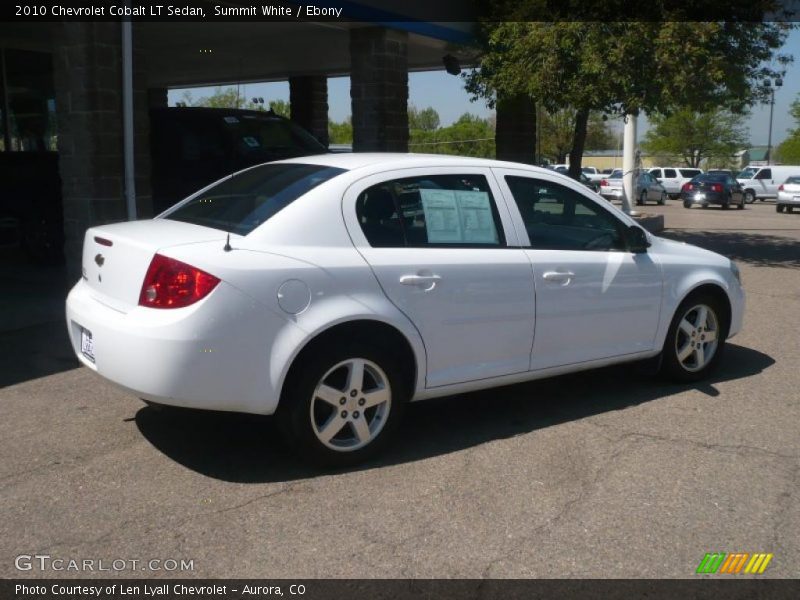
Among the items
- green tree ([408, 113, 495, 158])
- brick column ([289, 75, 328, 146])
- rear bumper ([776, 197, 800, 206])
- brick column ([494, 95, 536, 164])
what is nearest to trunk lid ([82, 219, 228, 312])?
brick column ([494, 95, 536, 164])

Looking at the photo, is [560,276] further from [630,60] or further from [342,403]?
[630,60]

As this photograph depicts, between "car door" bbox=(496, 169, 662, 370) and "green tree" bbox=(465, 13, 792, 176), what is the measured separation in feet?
24.5

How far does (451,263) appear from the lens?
4.87 metres

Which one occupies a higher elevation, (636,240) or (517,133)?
(517,133)

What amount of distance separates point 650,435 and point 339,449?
193 cm

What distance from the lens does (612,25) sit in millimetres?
12734

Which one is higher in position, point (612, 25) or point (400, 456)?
point (612, 25)

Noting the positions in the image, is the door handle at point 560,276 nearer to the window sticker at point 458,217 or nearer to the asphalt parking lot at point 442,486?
the window sticker at point 458,217

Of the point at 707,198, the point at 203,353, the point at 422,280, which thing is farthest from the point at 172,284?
the point at 707,198

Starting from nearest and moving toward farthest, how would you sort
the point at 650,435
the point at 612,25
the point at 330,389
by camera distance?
the point at 330,389
the point at 650,435
the point at 612,25

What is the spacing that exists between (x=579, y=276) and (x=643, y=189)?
1234 inches

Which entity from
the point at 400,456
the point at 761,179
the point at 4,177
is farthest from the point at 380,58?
the point at 761,179

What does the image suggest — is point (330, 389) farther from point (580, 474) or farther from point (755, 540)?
point (755, 540)

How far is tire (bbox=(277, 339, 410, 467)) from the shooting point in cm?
439
